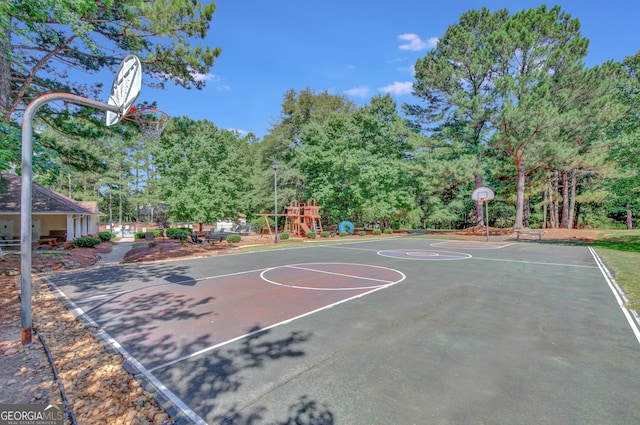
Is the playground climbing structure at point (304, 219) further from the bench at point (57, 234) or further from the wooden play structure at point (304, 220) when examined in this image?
the bench at point (57, 234)

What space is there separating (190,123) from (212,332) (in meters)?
10.6

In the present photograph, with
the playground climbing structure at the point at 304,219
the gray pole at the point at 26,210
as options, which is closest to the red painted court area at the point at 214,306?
the gray pole at the point at 26,210

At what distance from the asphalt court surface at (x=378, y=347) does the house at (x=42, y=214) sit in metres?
14.8

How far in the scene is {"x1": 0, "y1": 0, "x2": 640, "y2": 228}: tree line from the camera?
1198 cm

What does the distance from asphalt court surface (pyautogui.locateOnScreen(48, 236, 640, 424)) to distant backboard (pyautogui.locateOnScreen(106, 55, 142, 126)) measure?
3726mm

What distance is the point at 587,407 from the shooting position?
2.87 metres

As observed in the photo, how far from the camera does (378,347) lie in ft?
13.6

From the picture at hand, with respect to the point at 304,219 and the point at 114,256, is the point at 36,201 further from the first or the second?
the point at 304,219

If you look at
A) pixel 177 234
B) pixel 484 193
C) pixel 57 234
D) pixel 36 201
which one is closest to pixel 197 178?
pixel 177 234

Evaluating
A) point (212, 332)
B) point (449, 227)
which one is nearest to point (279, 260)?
point (212, 332)

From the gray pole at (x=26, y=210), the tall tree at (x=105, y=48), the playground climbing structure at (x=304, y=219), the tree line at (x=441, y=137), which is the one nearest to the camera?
the gray pole at (x=26, y=210)

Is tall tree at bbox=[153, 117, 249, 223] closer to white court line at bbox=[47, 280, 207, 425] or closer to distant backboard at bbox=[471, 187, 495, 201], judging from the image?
white court line at bbox=[47, 280, 207, 425]

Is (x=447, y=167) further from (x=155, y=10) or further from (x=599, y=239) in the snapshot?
(x=155, y=10)

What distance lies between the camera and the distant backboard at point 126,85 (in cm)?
→ 502
